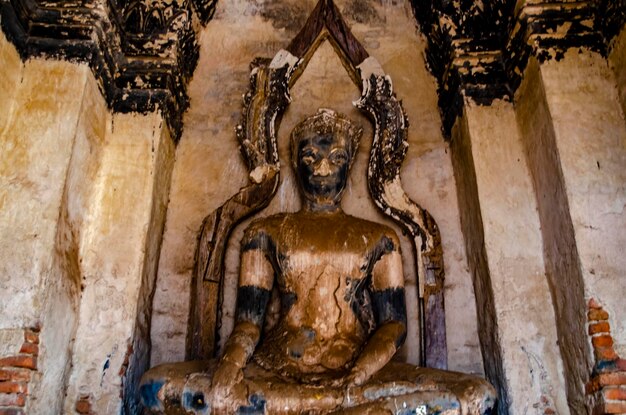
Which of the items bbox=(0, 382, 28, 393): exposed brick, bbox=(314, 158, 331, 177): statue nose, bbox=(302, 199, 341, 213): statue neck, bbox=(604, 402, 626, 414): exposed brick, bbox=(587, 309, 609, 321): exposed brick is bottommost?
bbox=(604, 402, 626, 414): exposed brick

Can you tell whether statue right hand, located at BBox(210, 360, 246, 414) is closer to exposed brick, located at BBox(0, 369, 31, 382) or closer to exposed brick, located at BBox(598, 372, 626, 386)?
exposed brick, located at BBox(0, 369, 31, 382)

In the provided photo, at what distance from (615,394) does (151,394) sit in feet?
6.71

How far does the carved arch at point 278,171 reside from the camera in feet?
12.6

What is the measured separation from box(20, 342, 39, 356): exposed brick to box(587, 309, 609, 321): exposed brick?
2.54 meters

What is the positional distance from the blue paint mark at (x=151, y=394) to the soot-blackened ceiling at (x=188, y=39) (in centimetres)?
176

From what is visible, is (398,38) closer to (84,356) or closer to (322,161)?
(322,161)

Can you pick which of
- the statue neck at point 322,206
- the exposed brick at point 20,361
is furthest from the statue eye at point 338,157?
the exposed brick at point 20,361

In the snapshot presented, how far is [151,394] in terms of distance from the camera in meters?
2.98

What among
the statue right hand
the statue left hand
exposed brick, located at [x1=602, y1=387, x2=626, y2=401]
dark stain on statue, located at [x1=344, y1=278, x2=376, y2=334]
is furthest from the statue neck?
exposed brick, located at [x1=602, y1=387, x2=626, y2=401]

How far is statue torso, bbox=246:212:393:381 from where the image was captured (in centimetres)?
343

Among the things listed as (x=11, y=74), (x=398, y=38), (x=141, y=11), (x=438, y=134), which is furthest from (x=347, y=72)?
(x=11, y=74)

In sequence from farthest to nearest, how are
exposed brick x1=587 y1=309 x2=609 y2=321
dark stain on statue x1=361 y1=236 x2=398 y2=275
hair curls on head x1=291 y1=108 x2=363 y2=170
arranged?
hair curls on head x1=291 y1=108 x2=363 y2=170, dark stain on statue x1=361 y1=236 x2=398 y2=275, exposed brick x1=587 y1=309 x2=609 y2=321

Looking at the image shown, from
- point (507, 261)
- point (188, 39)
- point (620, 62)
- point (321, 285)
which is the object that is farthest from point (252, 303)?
point (620, 62)

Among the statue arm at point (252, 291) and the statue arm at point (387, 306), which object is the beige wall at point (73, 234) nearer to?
the statue arm at point (252, 291)
